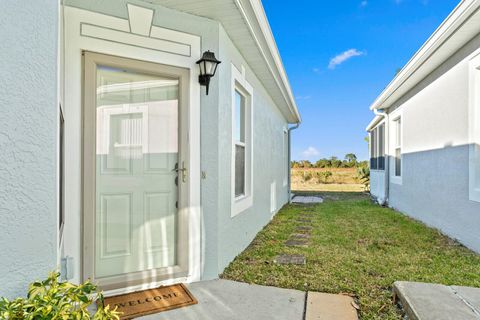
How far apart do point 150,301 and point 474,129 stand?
15.6 feet

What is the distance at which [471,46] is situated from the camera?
4340mm

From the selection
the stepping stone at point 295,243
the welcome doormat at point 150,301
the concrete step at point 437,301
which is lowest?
the stepping stone at point 295,243

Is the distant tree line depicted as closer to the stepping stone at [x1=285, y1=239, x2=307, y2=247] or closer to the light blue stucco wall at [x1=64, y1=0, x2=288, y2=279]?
the stepping stone at [x1=285, y1=239, x2=307, y2=247]

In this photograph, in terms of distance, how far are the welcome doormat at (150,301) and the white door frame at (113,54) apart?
0.10 m

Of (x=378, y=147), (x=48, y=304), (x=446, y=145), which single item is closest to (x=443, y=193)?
(x=446, y=145)

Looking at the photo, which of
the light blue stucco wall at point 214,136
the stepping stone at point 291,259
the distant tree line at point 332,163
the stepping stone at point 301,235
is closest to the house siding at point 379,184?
the stepping stone at point 301,235

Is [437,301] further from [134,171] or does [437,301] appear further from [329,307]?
[134,171]

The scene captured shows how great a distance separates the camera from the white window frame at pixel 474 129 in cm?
422

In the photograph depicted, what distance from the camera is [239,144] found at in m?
4.59

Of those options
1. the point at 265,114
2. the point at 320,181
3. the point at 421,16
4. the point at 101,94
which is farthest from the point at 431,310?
the point at 320,181

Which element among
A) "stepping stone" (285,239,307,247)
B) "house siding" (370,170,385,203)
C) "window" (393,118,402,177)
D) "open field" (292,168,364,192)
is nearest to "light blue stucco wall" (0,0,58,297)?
"stepping stone" (285,239,307,247)

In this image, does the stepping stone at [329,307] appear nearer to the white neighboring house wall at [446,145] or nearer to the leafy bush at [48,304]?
the leafy bush at [48,304]

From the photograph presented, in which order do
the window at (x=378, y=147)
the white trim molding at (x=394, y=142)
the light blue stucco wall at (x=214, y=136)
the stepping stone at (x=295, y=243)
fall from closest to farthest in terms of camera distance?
the light blue stucco wall at (x=214, y=136) < the stepping stone at (x=295, y=243) < the white trim molding at (x=394, y=142) < the window at (x=378, y=147)

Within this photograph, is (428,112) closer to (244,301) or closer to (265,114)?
(265,114)
